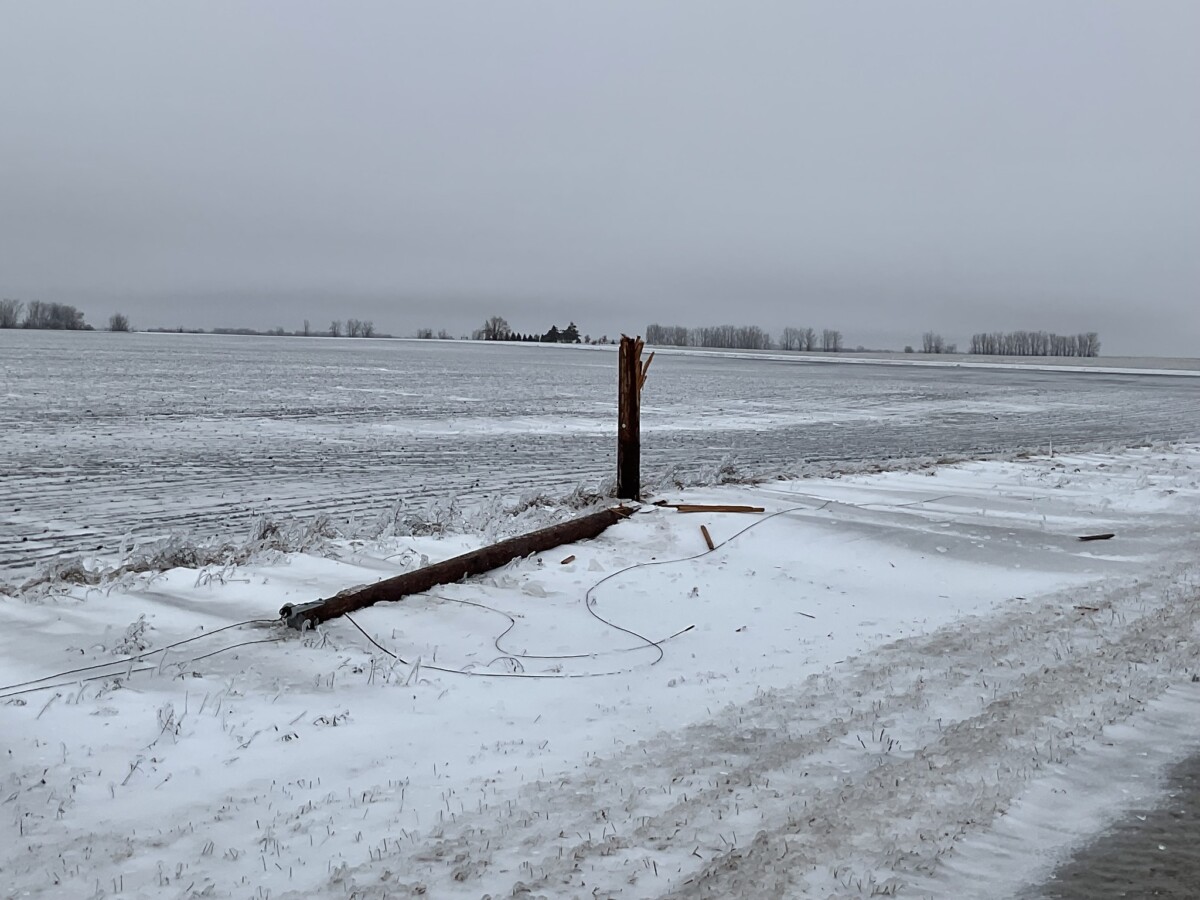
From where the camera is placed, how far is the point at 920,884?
3.74 meters

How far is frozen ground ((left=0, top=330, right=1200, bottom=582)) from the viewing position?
12039 mm

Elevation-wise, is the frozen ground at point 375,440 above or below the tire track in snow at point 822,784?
above

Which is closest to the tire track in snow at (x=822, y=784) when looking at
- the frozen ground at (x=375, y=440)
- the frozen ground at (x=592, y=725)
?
the frozen ground at (x=592, y=725)

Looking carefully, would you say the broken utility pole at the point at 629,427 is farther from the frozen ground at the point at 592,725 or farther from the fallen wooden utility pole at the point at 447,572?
the frozen ground at the point at 592,725

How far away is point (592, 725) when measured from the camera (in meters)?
5.43

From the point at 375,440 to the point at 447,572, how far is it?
40.5 ft

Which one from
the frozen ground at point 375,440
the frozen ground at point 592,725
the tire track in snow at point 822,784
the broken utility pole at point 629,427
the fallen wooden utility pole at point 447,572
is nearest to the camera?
the tire track in snow at point 822,784

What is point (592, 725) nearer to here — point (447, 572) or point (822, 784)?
point (822, 784)

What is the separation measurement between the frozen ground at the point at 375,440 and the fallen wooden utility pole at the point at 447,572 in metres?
1.87

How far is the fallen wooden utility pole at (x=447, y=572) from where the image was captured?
22.8ft

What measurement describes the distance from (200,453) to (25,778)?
524 inches

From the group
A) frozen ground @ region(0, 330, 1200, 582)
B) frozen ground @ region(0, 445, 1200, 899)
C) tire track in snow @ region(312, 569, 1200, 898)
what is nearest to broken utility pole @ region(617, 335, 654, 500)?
frozen ground @ region(0, 330, 1200, 582)

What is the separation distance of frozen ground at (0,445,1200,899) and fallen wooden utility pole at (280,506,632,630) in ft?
0.51

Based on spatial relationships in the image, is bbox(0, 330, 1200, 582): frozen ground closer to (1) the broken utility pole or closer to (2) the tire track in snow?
(1) the broken utility pole
